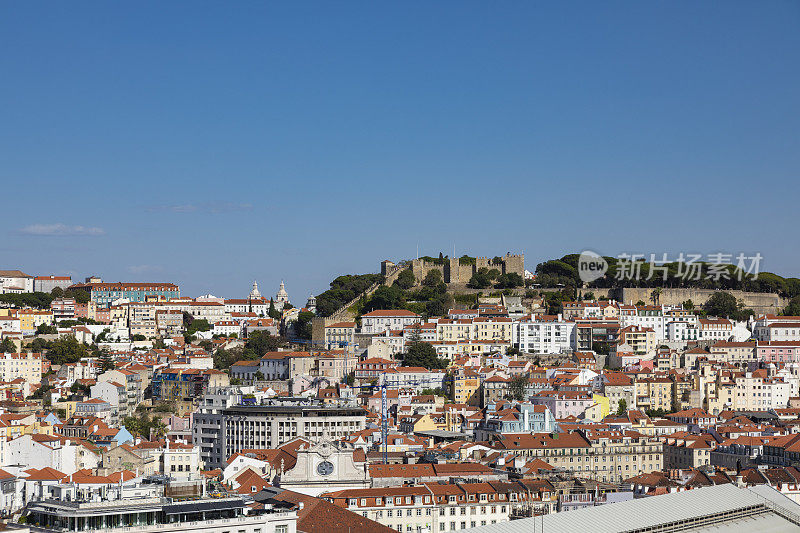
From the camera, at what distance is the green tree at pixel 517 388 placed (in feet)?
147

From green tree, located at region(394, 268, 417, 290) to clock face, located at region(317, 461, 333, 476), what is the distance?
1434 inches

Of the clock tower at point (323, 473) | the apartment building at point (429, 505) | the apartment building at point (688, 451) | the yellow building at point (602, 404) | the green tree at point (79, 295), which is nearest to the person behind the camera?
the apartment building at point (429, 505)

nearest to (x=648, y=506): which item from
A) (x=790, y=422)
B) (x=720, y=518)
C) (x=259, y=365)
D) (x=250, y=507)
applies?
(x=720, y=518)

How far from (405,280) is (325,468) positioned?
120ft

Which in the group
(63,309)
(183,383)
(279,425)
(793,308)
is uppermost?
(793,308)

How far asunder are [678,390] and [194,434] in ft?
55.7

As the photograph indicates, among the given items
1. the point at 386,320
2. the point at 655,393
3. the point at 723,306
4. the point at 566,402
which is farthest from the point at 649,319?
the point at 566,402

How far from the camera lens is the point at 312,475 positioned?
26922mm

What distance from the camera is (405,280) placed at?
63.6m

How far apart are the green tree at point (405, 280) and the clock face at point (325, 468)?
36.4 metres

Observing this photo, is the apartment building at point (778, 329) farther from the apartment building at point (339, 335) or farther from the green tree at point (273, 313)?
the green tree at point (273, 313)

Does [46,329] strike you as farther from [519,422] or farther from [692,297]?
[692,297]

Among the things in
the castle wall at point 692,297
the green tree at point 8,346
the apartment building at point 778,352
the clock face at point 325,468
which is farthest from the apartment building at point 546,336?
the clock face at point 325,468

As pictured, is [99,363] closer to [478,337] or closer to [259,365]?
[259,365]
